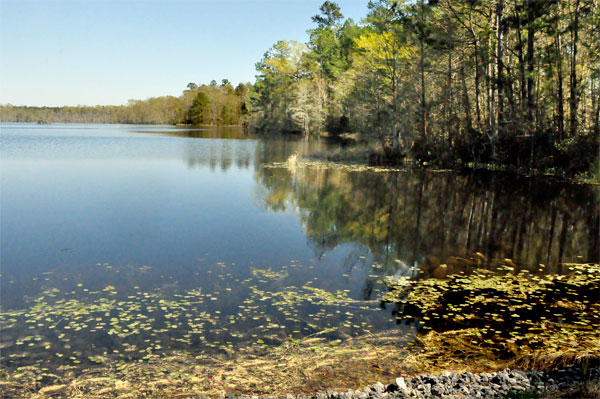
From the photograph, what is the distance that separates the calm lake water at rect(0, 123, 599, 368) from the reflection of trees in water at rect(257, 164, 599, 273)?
2.9 inches

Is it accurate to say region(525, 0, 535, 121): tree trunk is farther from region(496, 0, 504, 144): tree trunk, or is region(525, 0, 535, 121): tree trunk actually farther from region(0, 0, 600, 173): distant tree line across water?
region(496, 0, 504, 144): tree trunk

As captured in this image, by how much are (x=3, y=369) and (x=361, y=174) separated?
25.1 metres

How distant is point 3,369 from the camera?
632 centimetres

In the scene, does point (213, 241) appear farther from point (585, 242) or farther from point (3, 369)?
point (585, 242)

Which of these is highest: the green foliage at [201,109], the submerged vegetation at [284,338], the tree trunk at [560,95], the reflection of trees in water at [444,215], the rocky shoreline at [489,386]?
the green foliage at [201,109]

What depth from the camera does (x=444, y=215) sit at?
1766 cm

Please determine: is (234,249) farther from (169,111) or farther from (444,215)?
(169,111)

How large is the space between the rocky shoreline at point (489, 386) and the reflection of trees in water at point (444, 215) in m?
5.35

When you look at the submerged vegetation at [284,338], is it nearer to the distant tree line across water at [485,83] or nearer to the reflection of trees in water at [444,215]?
the reflection of trees in water at [444,215]

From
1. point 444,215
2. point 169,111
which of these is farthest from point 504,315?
point 169,111

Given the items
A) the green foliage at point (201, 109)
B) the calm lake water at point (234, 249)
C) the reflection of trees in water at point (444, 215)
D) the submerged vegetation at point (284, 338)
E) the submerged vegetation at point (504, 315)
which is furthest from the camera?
the green foliage at point (201, 109)

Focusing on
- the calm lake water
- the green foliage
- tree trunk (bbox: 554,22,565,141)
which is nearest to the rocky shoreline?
the calm lake water

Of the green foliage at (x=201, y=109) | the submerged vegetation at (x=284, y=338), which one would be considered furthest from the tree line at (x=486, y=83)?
the green foliage at (x=201, y=109)

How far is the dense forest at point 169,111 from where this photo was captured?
137500 mm
